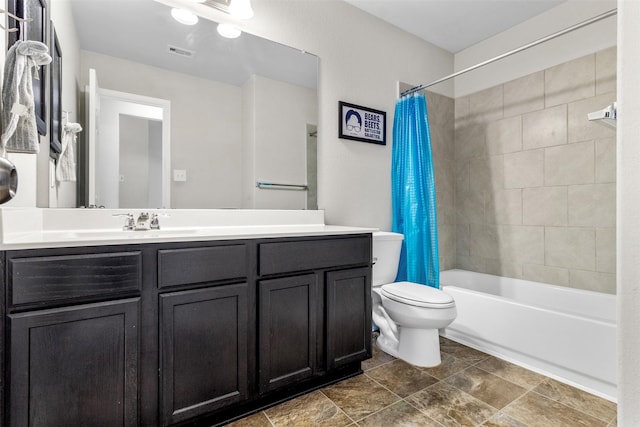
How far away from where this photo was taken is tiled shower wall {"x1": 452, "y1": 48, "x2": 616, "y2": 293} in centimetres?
225

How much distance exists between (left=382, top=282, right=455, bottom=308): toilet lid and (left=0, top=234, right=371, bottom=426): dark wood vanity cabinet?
328 mm

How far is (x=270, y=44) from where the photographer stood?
2.11 m

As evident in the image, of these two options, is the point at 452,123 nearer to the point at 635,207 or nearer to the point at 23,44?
the point at 635,207

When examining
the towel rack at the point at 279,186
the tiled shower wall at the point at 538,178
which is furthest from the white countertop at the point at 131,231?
the tiled shower wall at the point at 538,178

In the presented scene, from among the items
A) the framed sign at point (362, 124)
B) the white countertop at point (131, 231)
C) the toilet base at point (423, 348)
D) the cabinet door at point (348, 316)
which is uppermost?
the framed sign at point (362, 124)

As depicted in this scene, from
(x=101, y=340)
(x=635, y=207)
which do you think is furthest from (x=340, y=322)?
(x=635, y=207)

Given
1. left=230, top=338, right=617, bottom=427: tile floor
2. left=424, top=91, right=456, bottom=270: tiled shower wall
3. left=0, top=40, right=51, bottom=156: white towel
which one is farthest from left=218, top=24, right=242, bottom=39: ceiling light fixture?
left=230, top=338, right=617, bottom=427: tile floor

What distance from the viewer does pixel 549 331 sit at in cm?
180

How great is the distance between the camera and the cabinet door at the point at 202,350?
4.02 feet

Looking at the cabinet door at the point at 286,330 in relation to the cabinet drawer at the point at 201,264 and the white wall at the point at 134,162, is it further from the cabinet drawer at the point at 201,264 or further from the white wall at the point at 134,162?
the white wall at the point at 134,162

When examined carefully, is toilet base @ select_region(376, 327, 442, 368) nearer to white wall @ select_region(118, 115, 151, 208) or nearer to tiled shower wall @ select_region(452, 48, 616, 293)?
tiled shower wall @ select_region(452, 48, 616, 293)

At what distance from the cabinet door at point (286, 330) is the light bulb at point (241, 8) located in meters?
1.56

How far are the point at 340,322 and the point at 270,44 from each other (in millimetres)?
1755

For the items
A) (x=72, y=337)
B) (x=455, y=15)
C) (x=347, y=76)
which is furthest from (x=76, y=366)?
(x=455, y=15)
